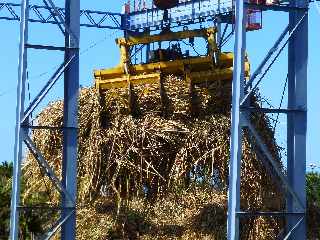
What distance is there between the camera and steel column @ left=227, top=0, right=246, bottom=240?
12773 mm

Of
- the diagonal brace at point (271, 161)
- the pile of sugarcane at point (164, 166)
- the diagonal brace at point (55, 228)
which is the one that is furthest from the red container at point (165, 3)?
the diagonal brace at point (271, 161)

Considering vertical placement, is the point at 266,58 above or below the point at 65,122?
above

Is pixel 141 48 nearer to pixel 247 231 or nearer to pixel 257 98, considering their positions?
pixel 257 98

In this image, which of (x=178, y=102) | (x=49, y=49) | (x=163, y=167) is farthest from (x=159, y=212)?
(x=49, y=49)

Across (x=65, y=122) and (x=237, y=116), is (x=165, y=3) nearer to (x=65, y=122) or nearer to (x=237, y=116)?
(x=65, y=122)

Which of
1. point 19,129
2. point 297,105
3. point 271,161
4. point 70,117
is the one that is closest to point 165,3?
point 70,117

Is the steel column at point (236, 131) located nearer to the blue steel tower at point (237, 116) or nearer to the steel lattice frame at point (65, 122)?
the blue steel tower at point (237, 116)

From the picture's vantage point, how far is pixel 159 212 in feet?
60.7

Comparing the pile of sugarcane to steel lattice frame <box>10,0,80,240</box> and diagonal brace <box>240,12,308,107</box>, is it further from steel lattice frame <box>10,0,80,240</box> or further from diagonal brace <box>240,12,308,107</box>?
diagonal brace <box>240,12,308,107</box>

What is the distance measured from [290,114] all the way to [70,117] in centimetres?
412

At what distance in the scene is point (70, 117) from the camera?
15906 millimetres

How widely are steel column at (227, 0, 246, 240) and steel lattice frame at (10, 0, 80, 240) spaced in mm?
3701

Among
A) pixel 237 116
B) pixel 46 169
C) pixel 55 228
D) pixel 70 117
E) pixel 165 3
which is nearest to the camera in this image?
pixel 237 116

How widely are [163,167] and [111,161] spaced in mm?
1128
